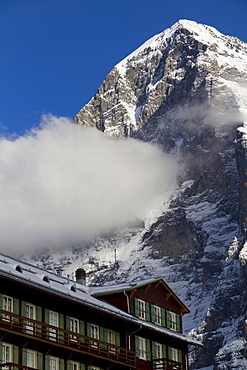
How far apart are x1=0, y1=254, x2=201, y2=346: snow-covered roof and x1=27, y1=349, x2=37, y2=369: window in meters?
4.50

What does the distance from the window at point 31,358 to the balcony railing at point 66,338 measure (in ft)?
4.14

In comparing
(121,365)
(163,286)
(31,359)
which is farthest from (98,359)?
(163,286)

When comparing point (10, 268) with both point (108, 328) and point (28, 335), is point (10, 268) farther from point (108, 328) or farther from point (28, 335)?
point (108, 328)

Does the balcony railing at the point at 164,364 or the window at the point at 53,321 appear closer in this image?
the window at the point at 53,321

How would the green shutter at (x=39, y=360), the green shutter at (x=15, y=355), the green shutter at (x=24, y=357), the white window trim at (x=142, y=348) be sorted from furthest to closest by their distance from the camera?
the white window trim at (x=142, y=348) → the green shutter at (x=39, y=360) → the green shutter at (x=24, y=357) → the green shutter at (x=15, y=355)

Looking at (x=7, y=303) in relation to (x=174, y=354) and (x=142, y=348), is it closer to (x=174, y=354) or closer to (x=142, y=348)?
(x=142, y=348)

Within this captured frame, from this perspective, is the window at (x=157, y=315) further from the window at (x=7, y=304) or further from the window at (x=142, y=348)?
the window at (x=7, y=304)

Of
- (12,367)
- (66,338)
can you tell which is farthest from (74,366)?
(12,367)

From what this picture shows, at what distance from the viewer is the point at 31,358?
220 ft

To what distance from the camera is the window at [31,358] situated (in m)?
66.7

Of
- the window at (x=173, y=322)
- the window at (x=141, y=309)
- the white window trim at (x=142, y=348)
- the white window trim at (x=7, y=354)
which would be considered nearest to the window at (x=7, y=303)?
the white window trim at (x=7, y=354)

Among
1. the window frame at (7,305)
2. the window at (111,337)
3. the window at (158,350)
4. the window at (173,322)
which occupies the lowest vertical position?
the window frame at (7,305)

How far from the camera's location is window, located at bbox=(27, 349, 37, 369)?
66.7 metres

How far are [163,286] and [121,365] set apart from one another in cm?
1336
